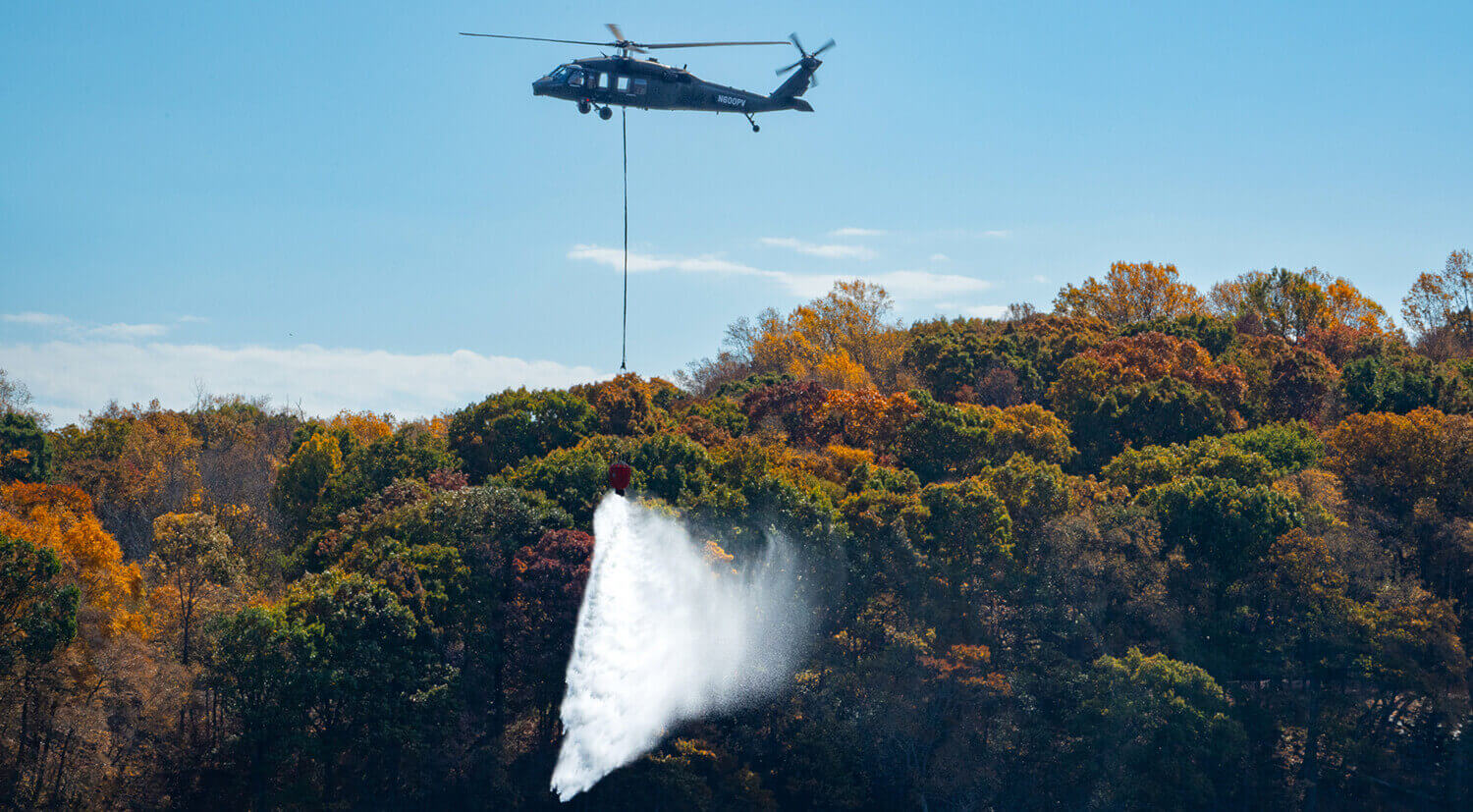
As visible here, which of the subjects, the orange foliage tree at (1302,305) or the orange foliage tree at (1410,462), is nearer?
the orange foliage tree at (1410,462)

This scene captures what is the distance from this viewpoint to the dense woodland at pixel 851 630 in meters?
44.4

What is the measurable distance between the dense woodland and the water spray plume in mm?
791

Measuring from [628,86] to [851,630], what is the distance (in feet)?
72.7

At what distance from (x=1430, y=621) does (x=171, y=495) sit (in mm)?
59462

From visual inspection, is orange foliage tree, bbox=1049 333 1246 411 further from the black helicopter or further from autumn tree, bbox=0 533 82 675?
autumn tree, bbox=0 533 82 675

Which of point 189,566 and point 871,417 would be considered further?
point 871,417

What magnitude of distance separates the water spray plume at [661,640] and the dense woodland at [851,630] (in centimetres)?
79

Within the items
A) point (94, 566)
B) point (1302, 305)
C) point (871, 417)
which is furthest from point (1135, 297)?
point (94, 566)

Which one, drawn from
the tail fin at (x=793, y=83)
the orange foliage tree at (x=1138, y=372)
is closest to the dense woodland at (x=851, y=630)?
the orange foliage tree at (x=1138, y=372)

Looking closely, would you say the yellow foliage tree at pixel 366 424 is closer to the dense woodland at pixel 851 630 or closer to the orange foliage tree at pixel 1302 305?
the dense woodland at pixel 851 630

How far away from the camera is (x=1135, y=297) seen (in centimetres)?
10325

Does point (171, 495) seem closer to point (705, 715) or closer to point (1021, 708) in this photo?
point (705, 715)

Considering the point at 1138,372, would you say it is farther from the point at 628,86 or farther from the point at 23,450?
the point at 23,450

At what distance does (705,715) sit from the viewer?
47562 millimetres
